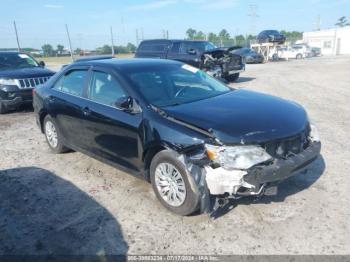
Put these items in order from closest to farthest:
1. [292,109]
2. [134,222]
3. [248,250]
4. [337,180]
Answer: [248,250], [134,222], [292,109], [337,180]

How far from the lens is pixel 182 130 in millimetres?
3490

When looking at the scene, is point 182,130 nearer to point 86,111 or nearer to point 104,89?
point 104,89

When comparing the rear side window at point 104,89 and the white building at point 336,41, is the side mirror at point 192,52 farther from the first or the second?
the white building at point 336,41

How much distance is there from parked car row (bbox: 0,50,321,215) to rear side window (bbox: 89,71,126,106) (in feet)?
0.04

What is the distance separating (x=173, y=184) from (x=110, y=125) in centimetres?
119

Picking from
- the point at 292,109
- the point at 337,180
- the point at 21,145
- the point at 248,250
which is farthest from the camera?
the point at 21,145

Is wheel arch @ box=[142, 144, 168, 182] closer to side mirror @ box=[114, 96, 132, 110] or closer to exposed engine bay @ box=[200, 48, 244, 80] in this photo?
side mirror @ box=[114, 96, 132, 110]

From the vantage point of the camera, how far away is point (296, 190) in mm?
4145

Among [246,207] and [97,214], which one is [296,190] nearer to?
[246,207]

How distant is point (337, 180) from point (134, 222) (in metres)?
2.69

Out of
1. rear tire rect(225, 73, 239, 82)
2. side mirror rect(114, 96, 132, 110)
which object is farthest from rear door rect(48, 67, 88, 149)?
rear tire rect(225, 73, 239, 82)

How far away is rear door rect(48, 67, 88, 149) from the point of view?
4875 millimetres

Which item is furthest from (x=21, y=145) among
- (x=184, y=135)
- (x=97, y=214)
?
(x=184, y=135)

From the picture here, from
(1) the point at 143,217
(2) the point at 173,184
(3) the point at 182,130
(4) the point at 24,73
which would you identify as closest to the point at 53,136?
(1) the point at 143,217
